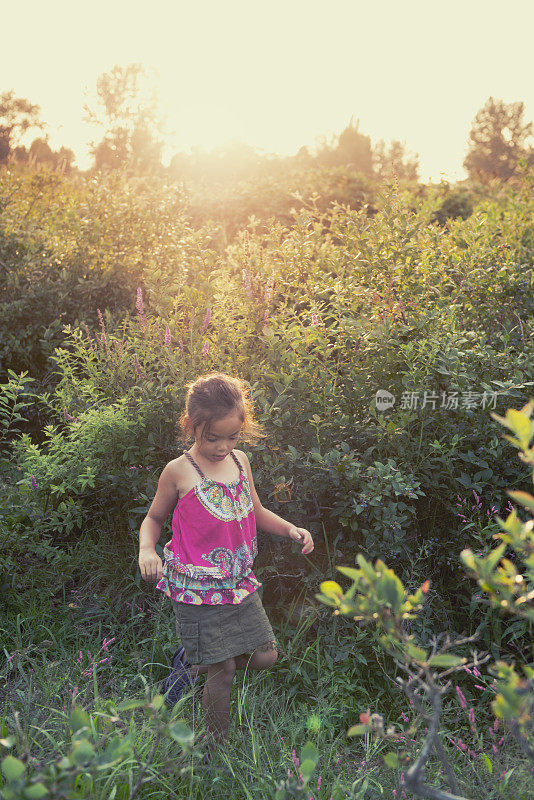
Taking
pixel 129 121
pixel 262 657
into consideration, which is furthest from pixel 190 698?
pixel 129 121

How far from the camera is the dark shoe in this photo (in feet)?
9.02

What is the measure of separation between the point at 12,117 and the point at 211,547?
14.9 metres

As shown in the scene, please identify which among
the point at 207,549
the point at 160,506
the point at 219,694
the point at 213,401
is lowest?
the point at 219,694

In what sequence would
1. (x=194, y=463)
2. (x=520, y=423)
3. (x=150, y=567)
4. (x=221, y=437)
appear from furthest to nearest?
(x=194, y=463)
(x=221, y=437)
(x=150, y=567)
(x=520, y=423)

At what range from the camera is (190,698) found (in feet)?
9.16

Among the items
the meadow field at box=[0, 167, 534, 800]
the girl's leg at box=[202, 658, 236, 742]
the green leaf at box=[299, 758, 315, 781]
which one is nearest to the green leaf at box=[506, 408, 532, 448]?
the green leaf at box=[299, 758, 315, 781]

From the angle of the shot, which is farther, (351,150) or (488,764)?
(351,150)

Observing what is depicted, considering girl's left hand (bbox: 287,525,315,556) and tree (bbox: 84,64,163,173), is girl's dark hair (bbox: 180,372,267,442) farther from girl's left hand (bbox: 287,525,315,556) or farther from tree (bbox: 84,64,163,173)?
tree (bbox: 84,64,163,173)

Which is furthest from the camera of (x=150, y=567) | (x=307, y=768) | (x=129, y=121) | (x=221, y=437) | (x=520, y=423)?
(x=129, y=121)

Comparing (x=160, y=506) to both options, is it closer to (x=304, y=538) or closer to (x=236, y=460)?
(x=236, y=460)

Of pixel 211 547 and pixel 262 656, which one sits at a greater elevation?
pixel 211 547

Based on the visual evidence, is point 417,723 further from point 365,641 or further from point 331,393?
point 331,393

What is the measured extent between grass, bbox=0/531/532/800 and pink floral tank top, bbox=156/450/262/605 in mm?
373

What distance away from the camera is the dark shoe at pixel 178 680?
9.02ft
